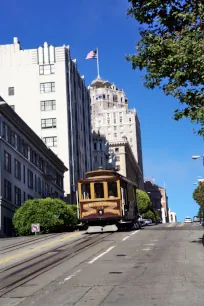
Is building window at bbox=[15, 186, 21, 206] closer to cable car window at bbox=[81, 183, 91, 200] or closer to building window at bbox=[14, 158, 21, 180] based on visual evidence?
building window at bbox=[14, 158, 21, 180]

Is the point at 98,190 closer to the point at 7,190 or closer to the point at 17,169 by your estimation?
the point at 7,190

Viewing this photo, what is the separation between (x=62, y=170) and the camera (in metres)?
73.3

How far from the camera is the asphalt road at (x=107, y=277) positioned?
8.54 m

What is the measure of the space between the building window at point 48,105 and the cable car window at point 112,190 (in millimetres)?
52381

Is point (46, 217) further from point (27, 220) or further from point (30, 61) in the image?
point (30, 61)

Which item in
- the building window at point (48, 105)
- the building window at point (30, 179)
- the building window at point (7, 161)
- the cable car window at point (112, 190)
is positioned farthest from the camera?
the building window at point (48, 105)

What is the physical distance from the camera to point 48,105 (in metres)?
77.1

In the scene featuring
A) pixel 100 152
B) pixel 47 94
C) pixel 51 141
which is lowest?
pixel 51 141

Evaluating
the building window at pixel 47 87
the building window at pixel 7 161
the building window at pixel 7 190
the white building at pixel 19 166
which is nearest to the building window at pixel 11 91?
the building window at pixel 47 87

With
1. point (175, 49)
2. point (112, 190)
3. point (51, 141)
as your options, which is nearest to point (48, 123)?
point (51, 141)

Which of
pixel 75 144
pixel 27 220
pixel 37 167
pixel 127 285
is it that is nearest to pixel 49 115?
pixel 75 144

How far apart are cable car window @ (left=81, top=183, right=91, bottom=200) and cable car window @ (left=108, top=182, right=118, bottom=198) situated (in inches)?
Answer: 52.2

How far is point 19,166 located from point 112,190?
27249 millimetres

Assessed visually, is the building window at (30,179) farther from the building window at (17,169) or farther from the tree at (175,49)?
the tree at (175,49)
